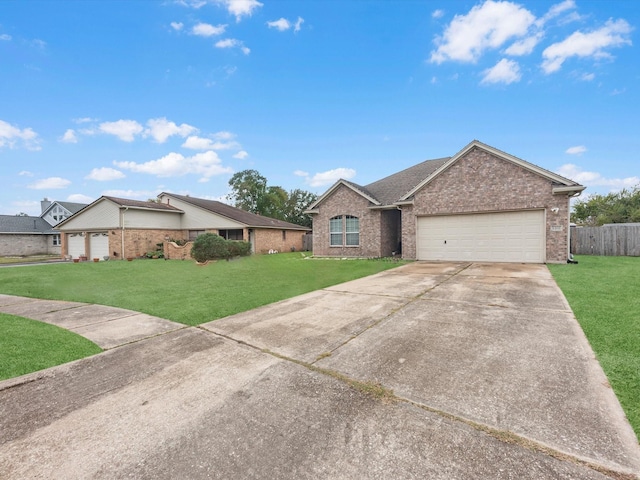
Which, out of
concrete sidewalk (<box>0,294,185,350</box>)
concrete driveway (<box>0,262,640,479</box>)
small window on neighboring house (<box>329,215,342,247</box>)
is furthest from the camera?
small window on neighboring house (<box>329,215,342,247</box>)

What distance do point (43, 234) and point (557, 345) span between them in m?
42.1

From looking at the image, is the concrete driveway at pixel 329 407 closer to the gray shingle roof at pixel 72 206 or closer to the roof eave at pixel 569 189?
the roof eave at pixel 569 189

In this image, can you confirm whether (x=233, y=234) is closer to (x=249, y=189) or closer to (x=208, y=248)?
(x=208, y=248)

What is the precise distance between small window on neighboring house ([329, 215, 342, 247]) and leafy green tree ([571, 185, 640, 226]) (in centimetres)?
3250

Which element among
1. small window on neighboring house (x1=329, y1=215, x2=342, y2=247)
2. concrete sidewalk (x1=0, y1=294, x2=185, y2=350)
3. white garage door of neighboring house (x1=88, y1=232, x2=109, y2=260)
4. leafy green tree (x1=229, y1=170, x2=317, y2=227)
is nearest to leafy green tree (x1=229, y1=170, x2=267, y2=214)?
leafy green tree (x1=229, y1=170, x2=317, y2=227)

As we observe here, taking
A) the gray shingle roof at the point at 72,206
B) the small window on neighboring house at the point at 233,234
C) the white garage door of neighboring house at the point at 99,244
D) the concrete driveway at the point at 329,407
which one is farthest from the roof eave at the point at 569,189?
the gray shingle roof at the point at 72,206

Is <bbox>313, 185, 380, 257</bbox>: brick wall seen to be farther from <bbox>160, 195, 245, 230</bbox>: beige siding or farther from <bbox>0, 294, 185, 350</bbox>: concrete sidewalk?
<bbox>0, 294, 185, 350</bbox>: concrete sidewalk

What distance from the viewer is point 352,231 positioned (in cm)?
1819

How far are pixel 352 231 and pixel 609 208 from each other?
116 feet

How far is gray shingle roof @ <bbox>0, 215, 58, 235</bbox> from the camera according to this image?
28.8m

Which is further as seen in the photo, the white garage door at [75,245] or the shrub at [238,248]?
the white garage door at [75,245]

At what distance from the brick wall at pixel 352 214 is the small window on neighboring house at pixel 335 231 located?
0.70ft

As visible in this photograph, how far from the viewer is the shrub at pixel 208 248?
17.3 metres

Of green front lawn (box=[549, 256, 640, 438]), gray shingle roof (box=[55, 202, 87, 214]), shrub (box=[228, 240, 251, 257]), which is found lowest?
green front lawn (box=[549, 256, 640, 438])
